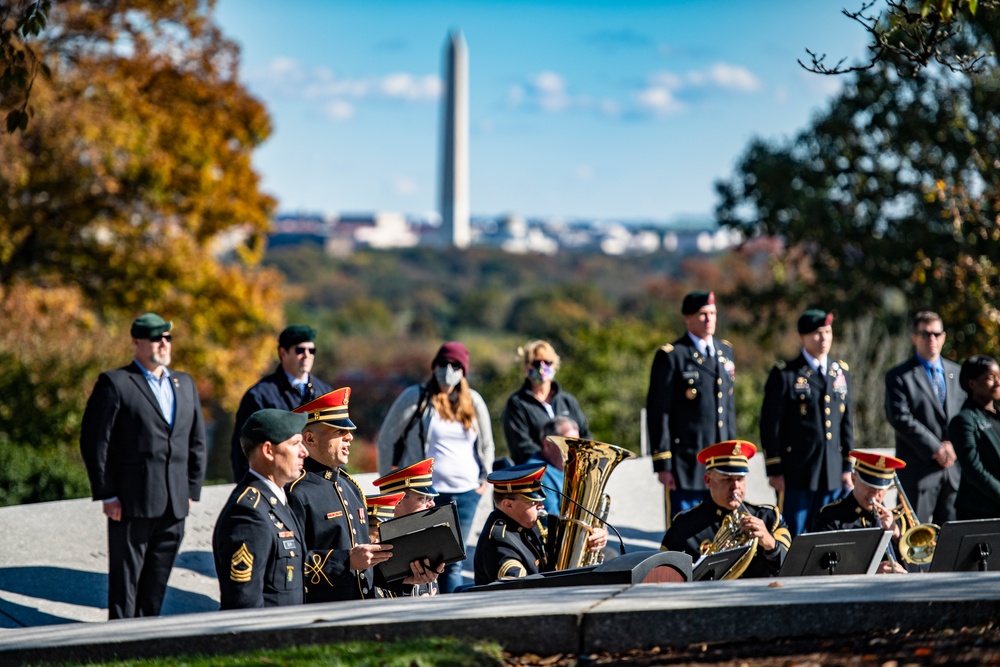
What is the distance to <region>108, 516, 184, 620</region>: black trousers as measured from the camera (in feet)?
27.9

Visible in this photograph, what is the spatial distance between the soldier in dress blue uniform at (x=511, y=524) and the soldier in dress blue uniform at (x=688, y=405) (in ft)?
8.00

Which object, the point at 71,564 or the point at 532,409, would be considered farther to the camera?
the point at 532,409

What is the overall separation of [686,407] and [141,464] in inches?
151

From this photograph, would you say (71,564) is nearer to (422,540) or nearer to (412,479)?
(412,479)

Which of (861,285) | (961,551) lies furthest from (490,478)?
(861,285)

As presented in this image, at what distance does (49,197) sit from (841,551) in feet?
59.9

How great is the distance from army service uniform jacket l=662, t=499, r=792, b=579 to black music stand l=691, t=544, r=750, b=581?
0.47m

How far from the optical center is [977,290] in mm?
13289

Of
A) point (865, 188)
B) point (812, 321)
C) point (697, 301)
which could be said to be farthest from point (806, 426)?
point (865, 188)

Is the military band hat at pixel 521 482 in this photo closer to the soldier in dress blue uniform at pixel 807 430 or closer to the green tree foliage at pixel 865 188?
the soldier in dress blue uniform at pixel 807 430

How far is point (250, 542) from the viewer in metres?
5.76

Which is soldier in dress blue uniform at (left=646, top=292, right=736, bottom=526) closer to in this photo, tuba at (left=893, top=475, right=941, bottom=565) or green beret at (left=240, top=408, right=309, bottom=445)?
tuba at (left=893, top=475, right=941, bottom=565)

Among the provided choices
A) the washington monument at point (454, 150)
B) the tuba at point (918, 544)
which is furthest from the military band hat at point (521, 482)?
the washington monument at point (454, 150)

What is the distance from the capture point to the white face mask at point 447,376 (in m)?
9.06
